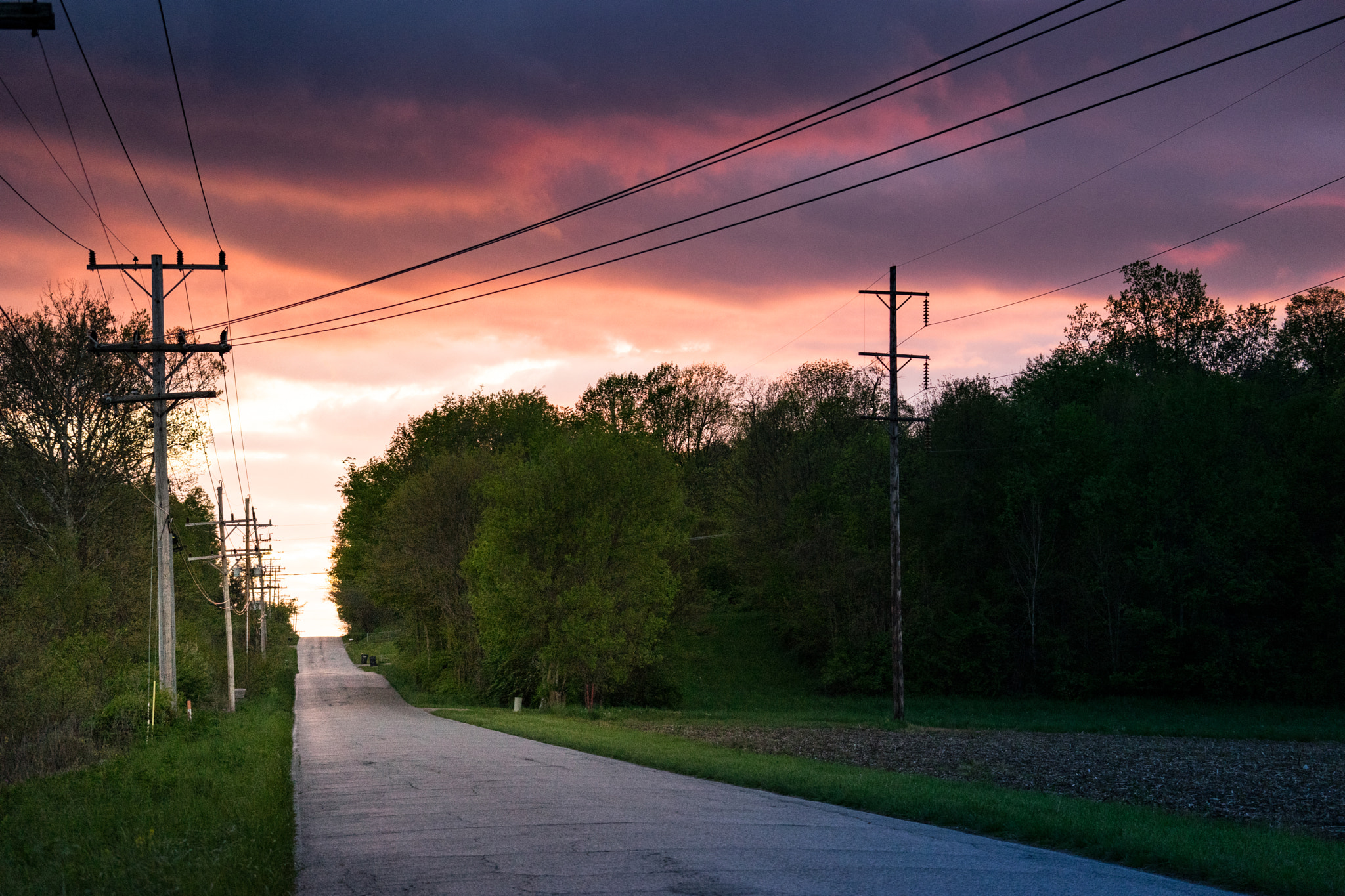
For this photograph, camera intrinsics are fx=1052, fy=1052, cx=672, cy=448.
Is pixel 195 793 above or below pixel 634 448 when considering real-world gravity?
below

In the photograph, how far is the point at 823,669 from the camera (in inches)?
2192

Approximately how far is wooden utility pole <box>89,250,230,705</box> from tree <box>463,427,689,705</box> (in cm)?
1701

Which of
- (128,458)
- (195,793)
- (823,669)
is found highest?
(128,458)

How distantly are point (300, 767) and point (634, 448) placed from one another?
27055 mm

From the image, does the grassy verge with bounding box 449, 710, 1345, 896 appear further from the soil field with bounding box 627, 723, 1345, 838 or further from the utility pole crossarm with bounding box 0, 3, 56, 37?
the utility pole crossarm with bounding box 0, 3, 56, 37

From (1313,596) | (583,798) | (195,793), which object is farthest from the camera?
(1313,596)

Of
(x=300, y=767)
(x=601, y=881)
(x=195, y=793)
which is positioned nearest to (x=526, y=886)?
(x=601, y=881)

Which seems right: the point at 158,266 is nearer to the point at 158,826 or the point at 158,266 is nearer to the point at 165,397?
the point at 165,397

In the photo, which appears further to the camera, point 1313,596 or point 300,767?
point 1313,596

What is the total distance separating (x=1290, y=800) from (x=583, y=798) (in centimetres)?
1185

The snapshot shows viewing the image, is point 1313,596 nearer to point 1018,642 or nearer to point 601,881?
point 1018,642

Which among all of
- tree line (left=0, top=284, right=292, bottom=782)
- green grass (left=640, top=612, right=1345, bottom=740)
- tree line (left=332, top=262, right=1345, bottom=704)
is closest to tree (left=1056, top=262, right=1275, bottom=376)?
tree line (left=332, top=262, right=1345, bottom=704)

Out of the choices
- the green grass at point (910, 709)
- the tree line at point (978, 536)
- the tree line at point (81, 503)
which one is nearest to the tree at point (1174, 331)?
the tree line at point (978, 536)

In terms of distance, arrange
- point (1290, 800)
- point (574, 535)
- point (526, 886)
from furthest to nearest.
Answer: point (574, 535), point (1290, 800), point (526, 886)
